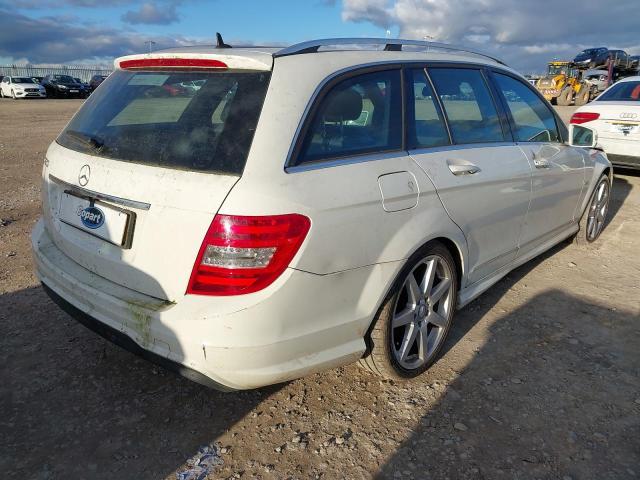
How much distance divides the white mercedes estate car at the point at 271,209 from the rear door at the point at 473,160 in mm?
17

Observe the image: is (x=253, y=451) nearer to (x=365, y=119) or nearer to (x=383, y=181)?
(x=383, y=181)

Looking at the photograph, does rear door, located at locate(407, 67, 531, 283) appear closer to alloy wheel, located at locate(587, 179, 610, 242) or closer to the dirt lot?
the dirt lot

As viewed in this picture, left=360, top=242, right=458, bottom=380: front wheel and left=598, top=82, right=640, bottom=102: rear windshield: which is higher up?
left=598, top=82, right=640, bottom=102: rear windshield

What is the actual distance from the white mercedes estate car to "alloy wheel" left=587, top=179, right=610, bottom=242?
246 centimetres

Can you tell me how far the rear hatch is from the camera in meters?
2.04

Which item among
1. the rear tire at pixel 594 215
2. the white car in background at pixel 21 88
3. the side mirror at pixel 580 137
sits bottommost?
the white car in background at pixel 21 88

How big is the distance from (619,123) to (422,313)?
598 cm

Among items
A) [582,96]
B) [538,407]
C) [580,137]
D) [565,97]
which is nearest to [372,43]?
[538,407]

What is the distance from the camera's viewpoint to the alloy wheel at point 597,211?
5062 mm

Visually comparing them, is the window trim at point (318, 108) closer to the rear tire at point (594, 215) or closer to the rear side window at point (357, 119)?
the rear side window at point (357, 119)

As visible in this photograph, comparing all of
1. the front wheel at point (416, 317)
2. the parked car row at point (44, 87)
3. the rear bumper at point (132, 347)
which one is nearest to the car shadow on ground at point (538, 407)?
the front wheel at point (416, 317)

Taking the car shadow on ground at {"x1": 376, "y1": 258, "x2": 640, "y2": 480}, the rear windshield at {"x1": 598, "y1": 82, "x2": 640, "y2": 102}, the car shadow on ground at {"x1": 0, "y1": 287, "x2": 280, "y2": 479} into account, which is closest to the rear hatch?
the car shadow on ground at {"x1": 0, "y1": 287, "x2": 280, "y2": 479}

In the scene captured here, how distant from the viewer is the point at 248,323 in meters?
1.99

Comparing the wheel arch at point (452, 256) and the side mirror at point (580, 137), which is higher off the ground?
the side mirror at point (580, 137)
